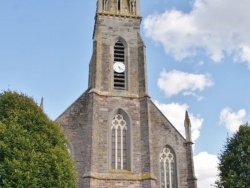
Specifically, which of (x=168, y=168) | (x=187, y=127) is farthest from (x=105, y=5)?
(x=168, y=168)

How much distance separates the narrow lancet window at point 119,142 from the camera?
85.1 ft

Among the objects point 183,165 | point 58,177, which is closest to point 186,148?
point 183,165

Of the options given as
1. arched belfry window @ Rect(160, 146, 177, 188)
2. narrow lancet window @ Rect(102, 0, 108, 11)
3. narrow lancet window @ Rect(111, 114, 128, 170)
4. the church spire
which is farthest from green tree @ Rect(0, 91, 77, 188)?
narrow lancet window @ Rect(102, 0, 108, 11)

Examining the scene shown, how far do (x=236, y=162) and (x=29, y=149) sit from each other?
475 inches

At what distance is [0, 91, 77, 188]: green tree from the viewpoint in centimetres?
1580

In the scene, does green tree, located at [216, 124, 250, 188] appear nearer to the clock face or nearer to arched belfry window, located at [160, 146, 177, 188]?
arched belfry window, located at [160, 146, 177, 188]

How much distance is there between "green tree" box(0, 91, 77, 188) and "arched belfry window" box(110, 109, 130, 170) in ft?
26.0

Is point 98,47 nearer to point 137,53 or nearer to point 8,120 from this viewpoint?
point 137,53

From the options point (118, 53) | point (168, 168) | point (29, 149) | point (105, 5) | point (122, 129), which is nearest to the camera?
point (29, 149)

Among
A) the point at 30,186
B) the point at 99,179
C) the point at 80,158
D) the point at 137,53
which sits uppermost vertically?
the point at 137,53

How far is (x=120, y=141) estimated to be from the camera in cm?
2675

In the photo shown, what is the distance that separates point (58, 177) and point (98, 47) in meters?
14.7

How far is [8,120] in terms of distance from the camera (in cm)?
1764

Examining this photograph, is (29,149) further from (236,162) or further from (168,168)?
(168,168)
